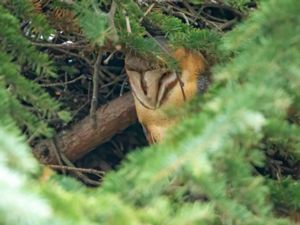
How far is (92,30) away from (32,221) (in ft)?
1.27

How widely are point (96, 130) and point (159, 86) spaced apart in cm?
22

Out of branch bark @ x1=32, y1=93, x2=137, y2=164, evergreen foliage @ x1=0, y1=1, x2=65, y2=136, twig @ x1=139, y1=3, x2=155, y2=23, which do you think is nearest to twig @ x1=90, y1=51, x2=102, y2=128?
branch bark @ x1=32, y1=93, x2=137, y2=164

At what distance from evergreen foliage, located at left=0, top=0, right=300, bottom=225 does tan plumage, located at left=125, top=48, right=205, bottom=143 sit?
26 centimetres

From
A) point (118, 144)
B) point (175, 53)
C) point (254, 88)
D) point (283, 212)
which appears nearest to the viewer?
point (254, 88)

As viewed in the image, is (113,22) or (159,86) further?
(159,86)

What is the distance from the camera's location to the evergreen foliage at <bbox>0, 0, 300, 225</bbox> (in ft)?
1.44

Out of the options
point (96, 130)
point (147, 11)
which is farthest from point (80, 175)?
point (147, 11)

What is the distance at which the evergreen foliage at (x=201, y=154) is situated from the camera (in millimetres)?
439

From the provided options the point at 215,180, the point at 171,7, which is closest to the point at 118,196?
the point at 215,180

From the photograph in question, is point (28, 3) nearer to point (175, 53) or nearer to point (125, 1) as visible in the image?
point (125, 1)

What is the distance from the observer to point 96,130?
115cm

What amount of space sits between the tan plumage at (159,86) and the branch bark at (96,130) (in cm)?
14

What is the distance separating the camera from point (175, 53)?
3.06 ft

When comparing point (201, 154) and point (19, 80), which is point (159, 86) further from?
point (201, 154)
